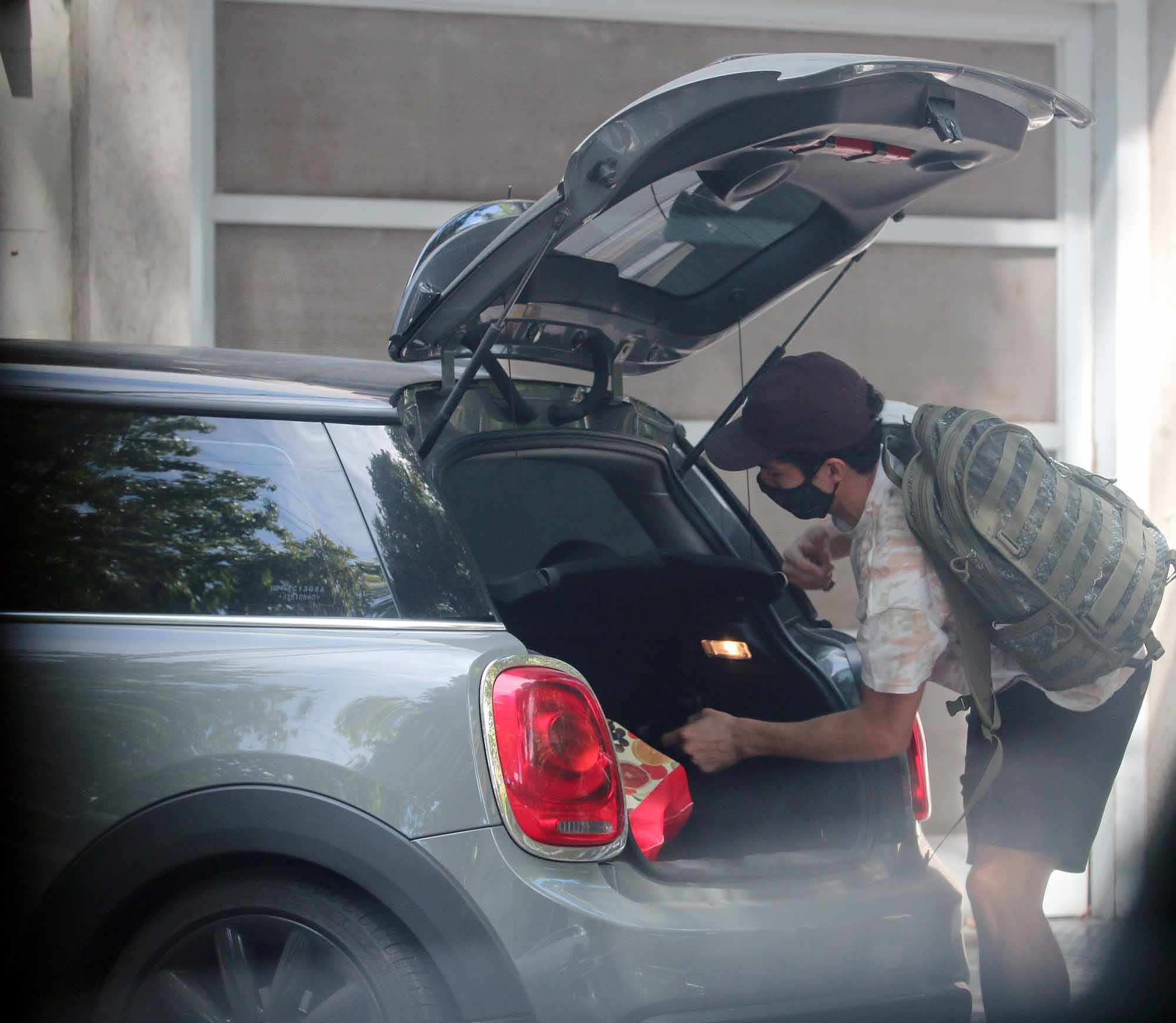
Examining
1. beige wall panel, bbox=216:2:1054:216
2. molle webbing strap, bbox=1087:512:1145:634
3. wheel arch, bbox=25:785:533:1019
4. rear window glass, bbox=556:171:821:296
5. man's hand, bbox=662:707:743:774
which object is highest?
beige wall panel, bbox=216:2:1054:216

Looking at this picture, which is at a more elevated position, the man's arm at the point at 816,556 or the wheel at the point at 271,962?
the man's arm at the point at 816,556

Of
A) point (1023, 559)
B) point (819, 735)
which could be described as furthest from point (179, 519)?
point (1023, 559)

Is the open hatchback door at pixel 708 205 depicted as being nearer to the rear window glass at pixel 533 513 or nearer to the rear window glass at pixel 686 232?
the rear window glass at pixel 686 232

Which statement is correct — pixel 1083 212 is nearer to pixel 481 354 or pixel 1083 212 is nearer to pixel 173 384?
pixel 481 354

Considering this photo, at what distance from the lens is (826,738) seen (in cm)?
234

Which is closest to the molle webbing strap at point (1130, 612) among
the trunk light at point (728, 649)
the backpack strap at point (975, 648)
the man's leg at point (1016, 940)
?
the backpack strap at point (975, 648)

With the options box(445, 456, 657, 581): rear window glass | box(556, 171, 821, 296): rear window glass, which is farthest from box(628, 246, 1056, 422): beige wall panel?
box(556, 171, 821, 296): rear window glass

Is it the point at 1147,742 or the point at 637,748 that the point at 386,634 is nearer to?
the point at 637,748

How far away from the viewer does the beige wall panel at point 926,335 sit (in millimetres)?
4867

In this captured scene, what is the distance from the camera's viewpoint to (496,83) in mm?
4738

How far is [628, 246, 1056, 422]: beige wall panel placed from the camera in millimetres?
4867

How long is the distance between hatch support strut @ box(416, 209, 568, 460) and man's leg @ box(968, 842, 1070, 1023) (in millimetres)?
1336

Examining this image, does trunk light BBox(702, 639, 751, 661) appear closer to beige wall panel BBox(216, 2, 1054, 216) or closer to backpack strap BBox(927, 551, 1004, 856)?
backpack strap BBox(927, 551, 1004, 856)

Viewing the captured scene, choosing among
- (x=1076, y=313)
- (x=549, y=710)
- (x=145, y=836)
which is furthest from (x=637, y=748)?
(x=1076, y=313)
